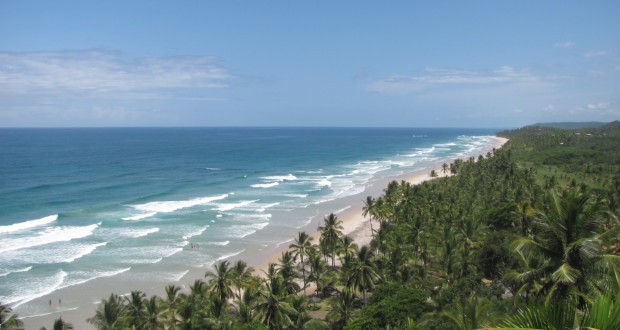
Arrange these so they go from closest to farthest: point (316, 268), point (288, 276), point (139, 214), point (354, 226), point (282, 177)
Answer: point (288, 276)
point (316, 268)
point (354, 226)
point (139, 214)
point (282, 177)

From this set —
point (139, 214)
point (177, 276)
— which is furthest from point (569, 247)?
point (139, 214)

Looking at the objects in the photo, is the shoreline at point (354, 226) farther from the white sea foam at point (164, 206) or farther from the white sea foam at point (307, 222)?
the white sea foam at point (164, 206)

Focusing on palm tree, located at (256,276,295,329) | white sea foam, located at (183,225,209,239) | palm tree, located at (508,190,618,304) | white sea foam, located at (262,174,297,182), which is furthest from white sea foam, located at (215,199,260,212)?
palm tree, located at (508,190,618,304)

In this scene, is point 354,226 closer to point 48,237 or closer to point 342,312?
point 342,312

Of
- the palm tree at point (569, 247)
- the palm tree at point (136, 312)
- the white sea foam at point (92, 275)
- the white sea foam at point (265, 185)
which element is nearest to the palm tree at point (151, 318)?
the palm tree at point (136, 312)

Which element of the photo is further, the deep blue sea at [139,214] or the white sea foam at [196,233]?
the white sea foam at [196,233]

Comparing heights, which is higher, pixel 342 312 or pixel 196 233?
pixel 342 312
